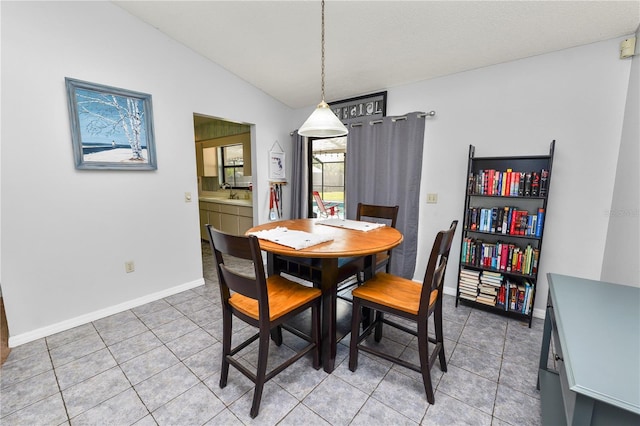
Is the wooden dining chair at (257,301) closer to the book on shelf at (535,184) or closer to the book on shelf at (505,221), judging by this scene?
the book on shelf at (505,221)

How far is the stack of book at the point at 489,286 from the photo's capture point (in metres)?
2.48

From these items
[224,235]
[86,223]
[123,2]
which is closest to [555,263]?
[224,235]

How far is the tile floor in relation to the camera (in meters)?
1.46

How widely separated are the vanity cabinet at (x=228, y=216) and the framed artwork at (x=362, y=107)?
1.92m

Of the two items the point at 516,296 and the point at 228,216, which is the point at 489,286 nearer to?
the point at 516,296

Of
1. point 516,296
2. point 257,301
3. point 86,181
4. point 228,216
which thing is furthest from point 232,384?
point 228,216

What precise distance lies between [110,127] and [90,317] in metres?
1.68

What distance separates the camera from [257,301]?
1.54 metres

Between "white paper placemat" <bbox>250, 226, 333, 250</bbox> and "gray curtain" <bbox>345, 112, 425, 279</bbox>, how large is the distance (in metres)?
1.52

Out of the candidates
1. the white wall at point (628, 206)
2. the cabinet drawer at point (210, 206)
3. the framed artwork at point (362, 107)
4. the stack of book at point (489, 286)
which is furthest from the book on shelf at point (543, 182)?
the cabinet drawer at point (210, 206)

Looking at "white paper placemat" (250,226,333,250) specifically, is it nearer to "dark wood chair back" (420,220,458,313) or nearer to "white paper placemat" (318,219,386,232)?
"white paper placemat" (318,219,386,232)

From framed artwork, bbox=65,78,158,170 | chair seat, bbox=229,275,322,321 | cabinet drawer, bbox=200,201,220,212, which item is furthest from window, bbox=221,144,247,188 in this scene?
chair seat, bbox=229,275,322,321

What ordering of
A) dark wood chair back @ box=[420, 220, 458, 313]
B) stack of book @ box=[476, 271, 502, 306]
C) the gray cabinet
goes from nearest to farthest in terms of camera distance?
the gray cabinet < dark wood chair back @ box=[420, 220, 458, 313] < stack of book @ box=[476, 271, 502, 306]

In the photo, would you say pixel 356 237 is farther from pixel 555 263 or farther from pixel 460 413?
pixel 555 263
